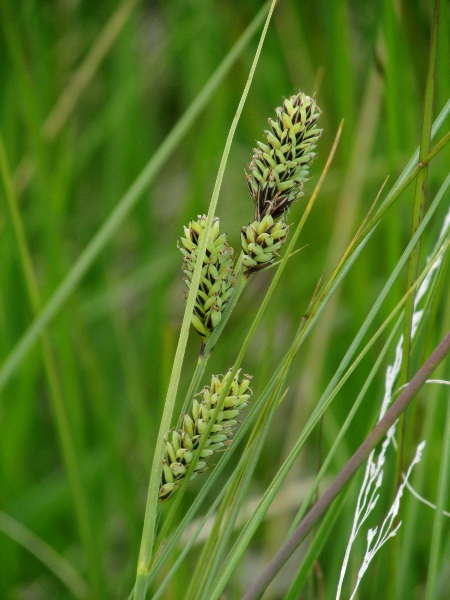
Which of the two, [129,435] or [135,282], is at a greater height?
[135,282]

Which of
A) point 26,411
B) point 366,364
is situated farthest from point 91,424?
point 366,364

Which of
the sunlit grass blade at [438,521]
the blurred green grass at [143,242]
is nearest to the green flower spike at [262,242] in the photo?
the sunlit grass blade at [438,521]

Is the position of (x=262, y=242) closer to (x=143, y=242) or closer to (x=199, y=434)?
(x=199, y=434)

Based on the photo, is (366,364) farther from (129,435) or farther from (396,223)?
(129,435)

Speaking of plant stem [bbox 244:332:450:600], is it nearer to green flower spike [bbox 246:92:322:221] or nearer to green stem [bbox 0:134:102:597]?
green flower spike [bbox 246:92:322:221]

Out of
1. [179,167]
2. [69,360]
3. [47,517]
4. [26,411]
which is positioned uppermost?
[179,167]

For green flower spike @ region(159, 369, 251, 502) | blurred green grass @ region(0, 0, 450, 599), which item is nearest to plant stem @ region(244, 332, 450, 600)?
green flower spike @ region(159, 369, 251, 502)

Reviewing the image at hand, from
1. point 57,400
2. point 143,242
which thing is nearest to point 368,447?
point 57,400
